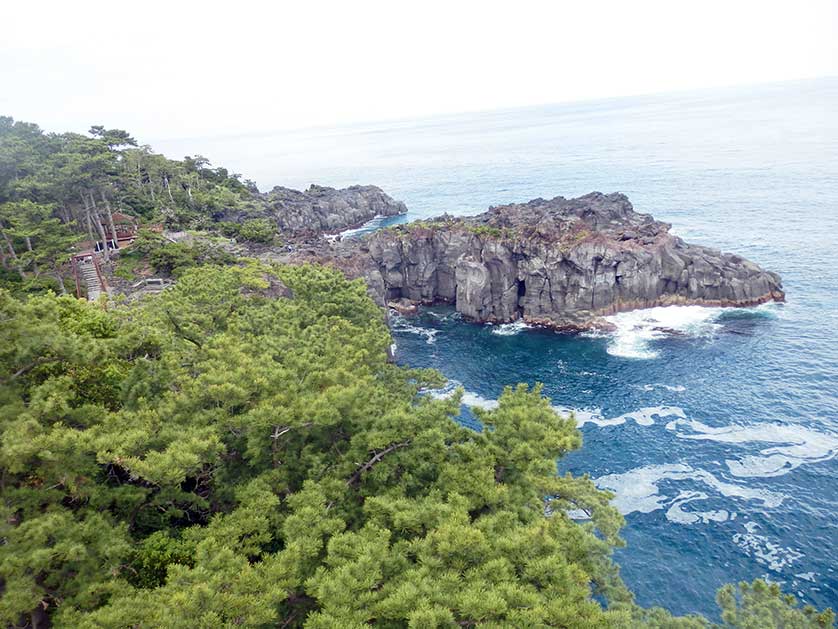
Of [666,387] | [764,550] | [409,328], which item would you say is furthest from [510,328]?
[764,550]

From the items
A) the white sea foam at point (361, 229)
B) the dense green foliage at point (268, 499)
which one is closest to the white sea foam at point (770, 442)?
the dense green foliage at point (268, 499)

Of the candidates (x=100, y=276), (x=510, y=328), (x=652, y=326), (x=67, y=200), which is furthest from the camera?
(x=510, y=328)

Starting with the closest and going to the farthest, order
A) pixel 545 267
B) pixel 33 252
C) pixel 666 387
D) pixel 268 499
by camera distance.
Answer: pixel 268 499, pixel 33 252, pixel 666 387, pixel 545 267

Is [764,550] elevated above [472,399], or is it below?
below

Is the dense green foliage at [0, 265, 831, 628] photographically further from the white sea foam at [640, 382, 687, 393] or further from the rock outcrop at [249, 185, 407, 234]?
the rock outcrop at [249, 185, 407, 234]

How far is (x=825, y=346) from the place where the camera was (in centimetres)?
5562

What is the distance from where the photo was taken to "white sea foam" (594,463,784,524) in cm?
3672

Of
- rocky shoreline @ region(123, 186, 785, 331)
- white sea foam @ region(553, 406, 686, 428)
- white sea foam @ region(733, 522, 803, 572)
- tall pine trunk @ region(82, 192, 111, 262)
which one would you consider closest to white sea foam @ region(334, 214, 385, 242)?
rocky shoreline @ region(123, 186, 785, 331)

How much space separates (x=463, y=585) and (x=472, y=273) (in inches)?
2430

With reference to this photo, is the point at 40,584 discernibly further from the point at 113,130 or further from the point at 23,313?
the point at 113,130

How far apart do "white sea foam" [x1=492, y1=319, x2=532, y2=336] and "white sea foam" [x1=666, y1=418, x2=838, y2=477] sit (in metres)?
27.0

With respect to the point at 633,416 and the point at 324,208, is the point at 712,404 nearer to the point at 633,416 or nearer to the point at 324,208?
the point at 633,416

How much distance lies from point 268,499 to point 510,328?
186 feet

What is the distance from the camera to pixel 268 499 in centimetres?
1855
